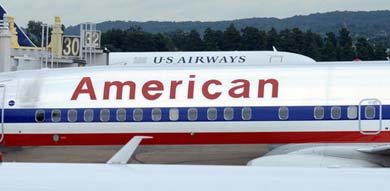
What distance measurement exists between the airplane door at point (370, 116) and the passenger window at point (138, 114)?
12.2 ft

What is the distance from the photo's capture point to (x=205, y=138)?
46.7 feet

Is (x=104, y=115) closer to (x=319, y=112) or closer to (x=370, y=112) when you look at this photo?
(x=319, y=112)

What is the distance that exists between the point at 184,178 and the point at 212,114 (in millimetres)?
10350

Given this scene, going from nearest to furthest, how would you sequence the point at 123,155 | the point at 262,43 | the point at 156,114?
the point at 123,155
the point at 156,114
the point at 262,43

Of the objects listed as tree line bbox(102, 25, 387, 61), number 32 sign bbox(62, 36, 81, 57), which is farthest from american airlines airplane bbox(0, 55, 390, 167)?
tree line bbox(102, 25, 387, 61)

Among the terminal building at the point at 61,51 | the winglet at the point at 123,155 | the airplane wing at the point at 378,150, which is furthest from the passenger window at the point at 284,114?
the terminal building at the point at 61,51

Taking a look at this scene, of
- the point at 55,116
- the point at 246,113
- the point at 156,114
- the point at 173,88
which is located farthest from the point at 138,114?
the point at 246,113

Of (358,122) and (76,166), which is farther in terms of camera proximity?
(358,122)

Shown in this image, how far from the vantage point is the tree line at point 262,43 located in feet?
341

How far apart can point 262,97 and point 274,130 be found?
60 centimetres

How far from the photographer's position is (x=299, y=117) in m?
14.0

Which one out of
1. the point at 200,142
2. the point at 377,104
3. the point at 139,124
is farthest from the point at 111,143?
the point at 377,104

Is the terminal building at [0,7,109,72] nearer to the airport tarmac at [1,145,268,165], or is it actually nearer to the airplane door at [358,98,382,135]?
the airport tarmac at [1,145,268,165]

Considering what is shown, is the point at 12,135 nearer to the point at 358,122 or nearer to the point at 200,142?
the point at 200,142
